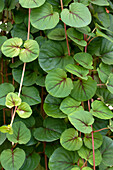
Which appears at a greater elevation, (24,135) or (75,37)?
(75,37)

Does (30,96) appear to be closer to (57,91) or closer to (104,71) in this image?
(57,91)

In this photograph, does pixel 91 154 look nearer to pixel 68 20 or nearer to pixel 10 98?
pixel 10 98

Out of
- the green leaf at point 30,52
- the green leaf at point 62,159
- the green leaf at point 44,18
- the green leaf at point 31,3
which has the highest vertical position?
the green leaf at point 31,3

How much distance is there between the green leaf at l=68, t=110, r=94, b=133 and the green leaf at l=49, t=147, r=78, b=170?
0.10 metres

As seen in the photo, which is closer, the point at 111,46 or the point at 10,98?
the point at 10,98

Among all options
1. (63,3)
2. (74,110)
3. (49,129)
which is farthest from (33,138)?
(63,3)

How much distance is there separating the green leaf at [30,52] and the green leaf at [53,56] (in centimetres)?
5

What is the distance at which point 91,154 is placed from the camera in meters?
0.64

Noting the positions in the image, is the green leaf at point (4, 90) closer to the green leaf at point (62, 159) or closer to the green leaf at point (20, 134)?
the green leaf at point (20, 134)

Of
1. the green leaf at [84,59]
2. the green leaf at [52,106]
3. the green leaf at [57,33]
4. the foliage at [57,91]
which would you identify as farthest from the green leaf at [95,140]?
the green leaf at [57,33]

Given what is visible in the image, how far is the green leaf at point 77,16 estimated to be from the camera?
0.60 m

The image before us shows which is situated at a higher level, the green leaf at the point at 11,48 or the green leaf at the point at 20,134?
the green leaf at the point at 11,48

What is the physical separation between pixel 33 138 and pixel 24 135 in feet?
0.23

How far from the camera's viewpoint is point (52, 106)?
648 millimetres
